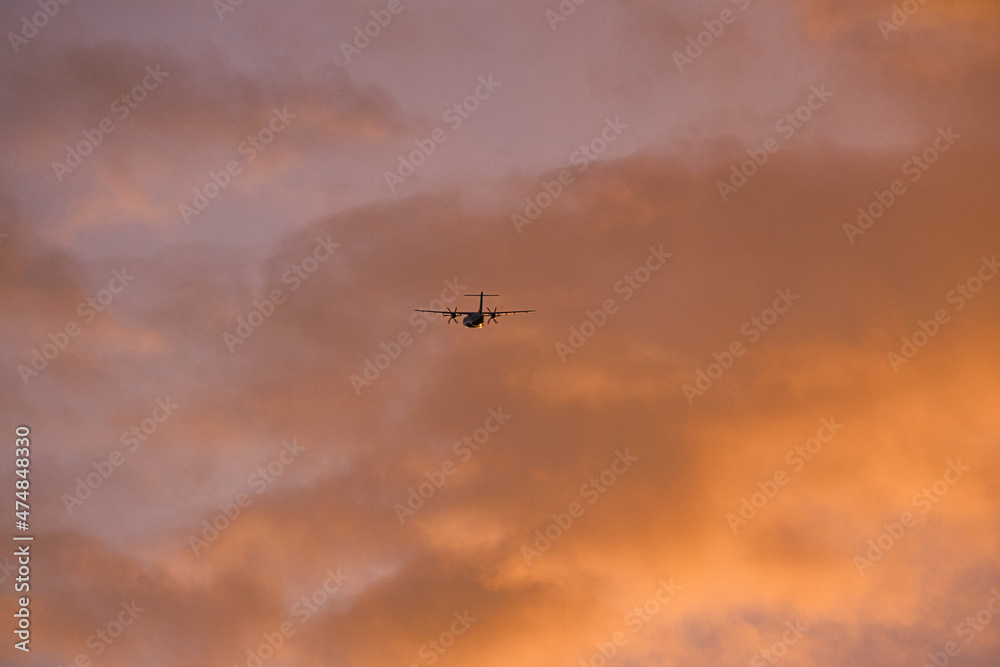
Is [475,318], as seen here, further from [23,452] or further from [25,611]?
[25,611]

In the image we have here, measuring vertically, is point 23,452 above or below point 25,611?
above

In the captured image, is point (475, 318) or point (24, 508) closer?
point (24, 508)

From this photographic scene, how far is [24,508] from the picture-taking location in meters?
170

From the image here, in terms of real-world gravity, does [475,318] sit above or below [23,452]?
above

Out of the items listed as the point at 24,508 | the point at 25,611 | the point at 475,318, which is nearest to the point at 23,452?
the point at 24,508

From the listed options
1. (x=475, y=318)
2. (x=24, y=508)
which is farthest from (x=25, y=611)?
(x=475, y=318)

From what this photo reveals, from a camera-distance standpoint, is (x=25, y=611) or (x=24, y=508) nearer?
(x=24, y=508)

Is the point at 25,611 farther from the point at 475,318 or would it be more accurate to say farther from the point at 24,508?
the point at 475,318

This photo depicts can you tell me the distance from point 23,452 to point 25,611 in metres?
44.5

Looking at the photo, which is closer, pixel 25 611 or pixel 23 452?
pixel 23 452

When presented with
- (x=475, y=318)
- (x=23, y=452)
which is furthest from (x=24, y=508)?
(x=475, y=318)

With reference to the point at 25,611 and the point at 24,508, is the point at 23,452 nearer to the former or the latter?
the point at 24,508

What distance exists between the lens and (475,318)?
200 m

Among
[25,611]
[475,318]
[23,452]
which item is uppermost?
[475,318]
